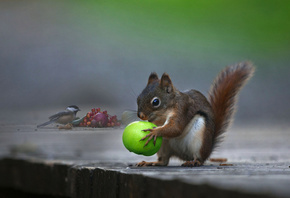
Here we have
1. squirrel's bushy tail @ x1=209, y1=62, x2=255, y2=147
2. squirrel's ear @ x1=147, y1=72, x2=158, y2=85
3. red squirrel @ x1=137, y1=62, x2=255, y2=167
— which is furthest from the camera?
squirrel's bushy tail @ x1=209, y1=62, x2=255, y2=147

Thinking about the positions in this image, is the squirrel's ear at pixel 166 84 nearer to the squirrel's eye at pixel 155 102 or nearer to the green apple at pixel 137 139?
the squirrel's eye at pixel 155 102

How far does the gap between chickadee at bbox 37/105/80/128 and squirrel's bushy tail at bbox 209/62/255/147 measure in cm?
55

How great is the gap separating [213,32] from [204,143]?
2.46 metres

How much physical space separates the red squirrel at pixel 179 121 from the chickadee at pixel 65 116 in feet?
0.75

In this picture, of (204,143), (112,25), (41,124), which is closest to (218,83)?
(204,143)

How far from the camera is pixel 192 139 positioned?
1.59 meters

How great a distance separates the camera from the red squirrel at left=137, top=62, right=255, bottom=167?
1.52 metres

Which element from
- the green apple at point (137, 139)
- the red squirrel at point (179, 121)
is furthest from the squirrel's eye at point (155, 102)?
the green apple at point (137, 139)

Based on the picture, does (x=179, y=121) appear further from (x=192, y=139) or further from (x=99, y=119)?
(x=99, y=119)

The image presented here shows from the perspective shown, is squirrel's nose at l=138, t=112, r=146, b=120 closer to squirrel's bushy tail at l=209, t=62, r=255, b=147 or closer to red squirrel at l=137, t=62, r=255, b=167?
red squirrel at l=137, t=62, r=255, b=167

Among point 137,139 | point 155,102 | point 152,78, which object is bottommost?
point 137,139

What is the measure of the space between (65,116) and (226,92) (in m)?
0.65

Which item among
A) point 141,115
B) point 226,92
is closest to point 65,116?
point 141,115

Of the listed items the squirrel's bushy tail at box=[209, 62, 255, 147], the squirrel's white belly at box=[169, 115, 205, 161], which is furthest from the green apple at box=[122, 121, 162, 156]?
the squirrel's bushy tail at box=[209, 62, 255, 147]
